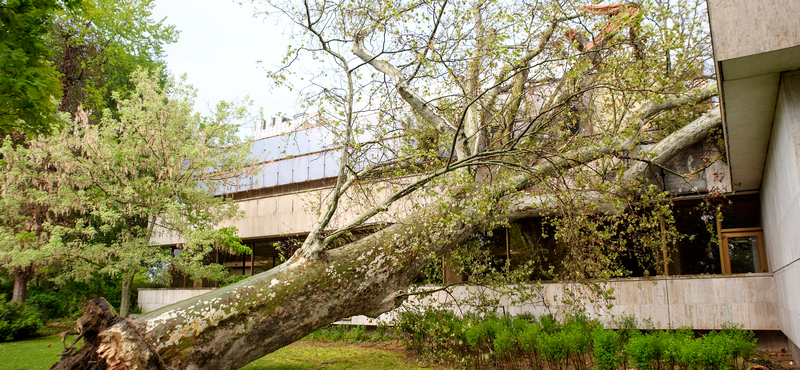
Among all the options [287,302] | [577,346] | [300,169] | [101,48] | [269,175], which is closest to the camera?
[287,302]

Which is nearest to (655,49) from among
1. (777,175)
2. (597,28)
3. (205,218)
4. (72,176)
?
(597,28)

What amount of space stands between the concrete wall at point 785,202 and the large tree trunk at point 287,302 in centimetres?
248

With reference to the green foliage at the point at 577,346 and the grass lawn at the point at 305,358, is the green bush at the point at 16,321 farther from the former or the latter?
the green foliage at the point at 577,346

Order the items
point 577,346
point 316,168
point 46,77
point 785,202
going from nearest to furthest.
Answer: point 785,202 < point 577,346 < point 46,77 < point 316,168

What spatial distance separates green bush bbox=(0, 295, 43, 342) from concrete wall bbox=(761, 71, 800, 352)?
19.0 m

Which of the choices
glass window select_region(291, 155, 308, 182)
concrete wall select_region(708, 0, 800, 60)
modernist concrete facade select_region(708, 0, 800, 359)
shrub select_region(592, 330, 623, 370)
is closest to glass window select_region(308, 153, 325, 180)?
glass window select_region(291, 155, 308, 182)

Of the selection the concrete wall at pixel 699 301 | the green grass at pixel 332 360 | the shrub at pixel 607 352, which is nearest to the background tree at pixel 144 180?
the green grass at pixel 332 360

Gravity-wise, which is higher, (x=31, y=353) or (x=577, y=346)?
(x=577, y=346)

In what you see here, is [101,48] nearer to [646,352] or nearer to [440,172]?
[440,172]

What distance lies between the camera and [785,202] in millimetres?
6406

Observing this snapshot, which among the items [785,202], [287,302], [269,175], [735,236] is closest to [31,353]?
[269,175]

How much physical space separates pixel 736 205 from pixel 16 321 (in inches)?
796

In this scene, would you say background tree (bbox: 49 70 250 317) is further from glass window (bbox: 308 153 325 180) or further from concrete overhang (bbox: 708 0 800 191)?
concrete overhang (bbox: 708 0 800 191)

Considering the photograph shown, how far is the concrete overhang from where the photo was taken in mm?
4369
